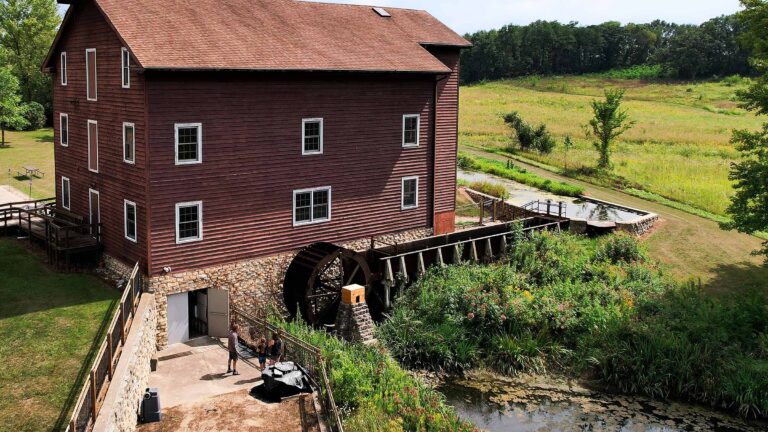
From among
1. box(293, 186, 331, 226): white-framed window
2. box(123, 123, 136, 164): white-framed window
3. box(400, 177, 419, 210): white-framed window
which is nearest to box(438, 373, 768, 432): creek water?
box(293, 186, 331, 226): white-framed window

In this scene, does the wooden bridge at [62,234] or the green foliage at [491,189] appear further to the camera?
the green foliage at [491,189]

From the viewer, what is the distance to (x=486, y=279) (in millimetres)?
26625

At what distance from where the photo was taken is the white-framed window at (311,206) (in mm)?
25094

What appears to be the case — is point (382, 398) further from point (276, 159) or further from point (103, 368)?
point (276, 159)


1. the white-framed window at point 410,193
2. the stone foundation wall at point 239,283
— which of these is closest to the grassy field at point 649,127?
the white-framed window at point 410,193

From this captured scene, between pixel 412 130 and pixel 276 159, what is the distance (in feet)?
20.7

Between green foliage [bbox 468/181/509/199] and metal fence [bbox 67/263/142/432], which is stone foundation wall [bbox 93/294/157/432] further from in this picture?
green foliage [bbox 468/181/509/199]

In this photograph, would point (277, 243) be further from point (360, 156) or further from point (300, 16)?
point (300, 16)

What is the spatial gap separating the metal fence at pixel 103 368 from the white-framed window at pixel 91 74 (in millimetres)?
7337

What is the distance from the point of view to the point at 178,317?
887 inches

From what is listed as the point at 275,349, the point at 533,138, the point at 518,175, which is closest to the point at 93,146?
the point at 275,349

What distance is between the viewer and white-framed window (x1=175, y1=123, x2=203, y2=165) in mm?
21977

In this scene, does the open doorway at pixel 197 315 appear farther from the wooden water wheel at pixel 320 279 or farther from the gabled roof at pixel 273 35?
the gabled roof at pixel 273 35

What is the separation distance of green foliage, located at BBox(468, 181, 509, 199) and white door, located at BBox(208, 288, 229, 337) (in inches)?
794
